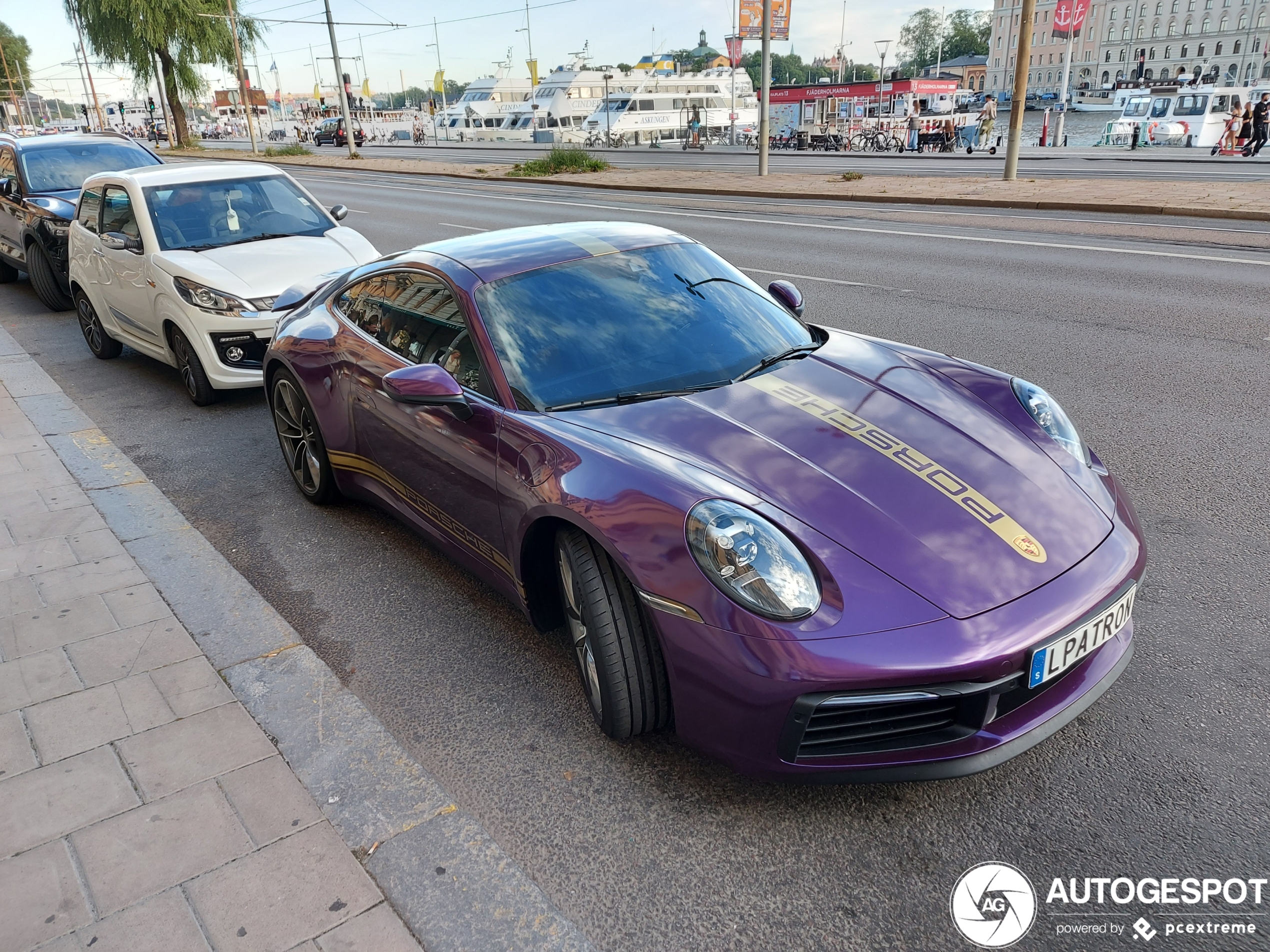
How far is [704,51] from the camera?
6024 inches

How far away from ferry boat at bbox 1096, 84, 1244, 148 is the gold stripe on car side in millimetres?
37260

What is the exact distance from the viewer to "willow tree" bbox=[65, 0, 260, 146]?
145 ft

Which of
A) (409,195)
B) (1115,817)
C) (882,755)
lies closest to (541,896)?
(882,755)

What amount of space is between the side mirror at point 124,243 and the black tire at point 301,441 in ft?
9.38

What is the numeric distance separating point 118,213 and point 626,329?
589 centimetres

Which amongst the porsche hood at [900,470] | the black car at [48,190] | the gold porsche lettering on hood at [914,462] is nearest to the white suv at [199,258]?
the black car at [48,190]

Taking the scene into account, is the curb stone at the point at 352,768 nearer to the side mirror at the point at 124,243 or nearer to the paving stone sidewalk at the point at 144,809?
the paving stone sidewalk at the point at 144,809

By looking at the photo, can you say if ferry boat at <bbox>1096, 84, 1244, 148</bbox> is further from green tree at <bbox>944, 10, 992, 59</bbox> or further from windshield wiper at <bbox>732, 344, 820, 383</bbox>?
green tree at <bbox>944, 10, 992, 59</bbox>

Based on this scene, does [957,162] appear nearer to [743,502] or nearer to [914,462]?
[914,462]

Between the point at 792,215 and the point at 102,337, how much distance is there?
460 inches

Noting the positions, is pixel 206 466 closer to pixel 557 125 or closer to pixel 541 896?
pixel 541 896

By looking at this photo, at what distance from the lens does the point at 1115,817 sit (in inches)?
96.8

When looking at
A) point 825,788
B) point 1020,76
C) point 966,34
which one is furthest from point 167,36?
point 966,34

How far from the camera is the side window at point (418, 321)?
3.41 m
